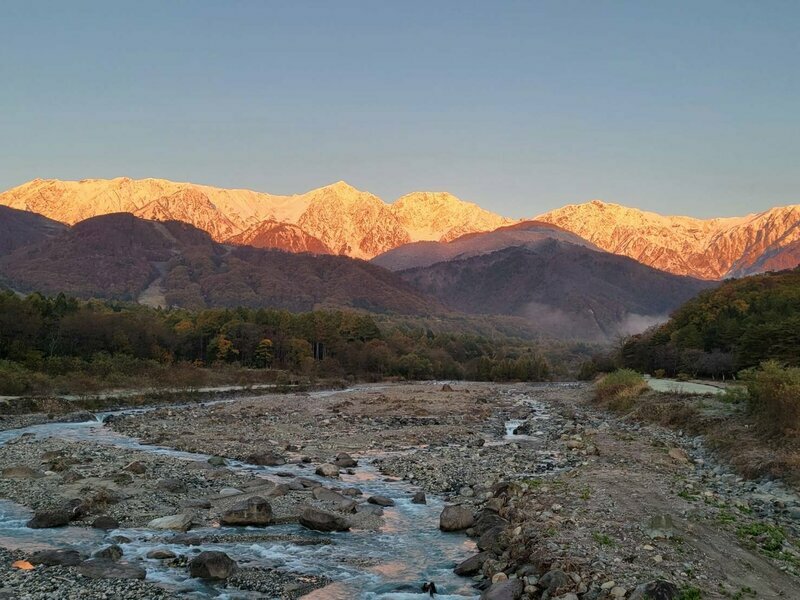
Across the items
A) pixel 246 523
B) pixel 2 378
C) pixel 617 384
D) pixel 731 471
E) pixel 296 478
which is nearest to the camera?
pixel 246 523

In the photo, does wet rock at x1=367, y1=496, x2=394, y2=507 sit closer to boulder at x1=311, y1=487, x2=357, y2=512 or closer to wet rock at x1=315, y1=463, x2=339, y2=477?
boulder at x1=311, y1=487, x2=357, y2=512

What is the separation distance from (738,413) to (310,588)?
3081 cm

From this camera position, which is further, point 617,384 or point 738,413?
point 617,384

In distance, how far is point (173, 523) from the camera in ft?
61.0

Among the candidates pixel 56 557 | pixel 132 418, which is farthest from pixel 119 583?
pixel 132 418

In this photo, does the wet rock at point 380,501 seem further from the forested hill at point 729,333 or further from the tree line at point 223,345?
the tree line at point 223,345

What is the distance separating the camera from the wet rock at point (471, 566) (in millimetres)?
15523

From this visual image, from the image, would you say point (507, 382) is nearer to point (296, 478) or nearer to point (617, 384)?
point (617, 384)

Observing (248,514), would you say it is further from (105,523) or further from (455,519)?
(455,519)

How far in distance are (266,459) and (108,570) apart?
16.9 m

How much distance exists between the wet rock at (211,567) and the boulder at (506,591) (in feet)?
19.9

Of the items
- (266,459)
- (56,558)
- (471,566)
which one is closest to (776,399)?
(471,566)

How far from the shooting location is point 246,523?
1942 cm

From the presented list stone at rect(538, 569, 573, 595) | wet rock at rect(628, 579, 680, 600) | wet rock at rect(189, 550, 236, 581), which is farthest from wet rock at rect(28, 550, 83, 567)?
wet rock at rect(628, 579, 680, 600)
